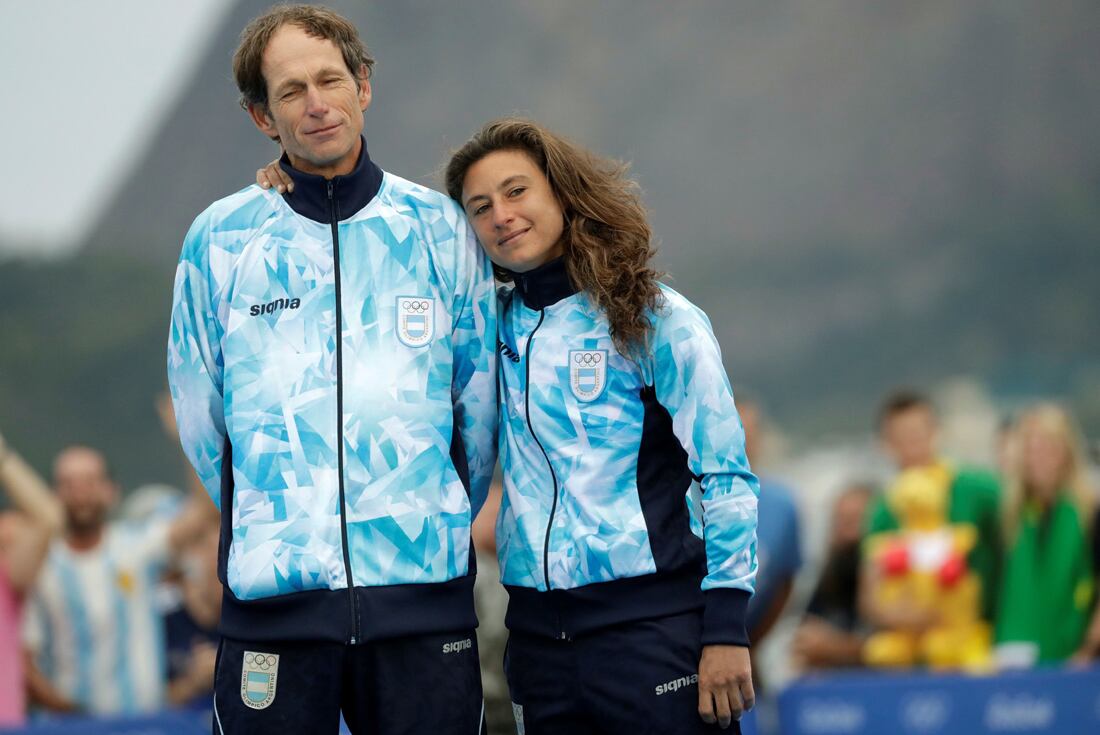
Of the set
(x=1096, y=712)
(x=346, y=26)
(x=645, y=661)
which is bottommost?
(x=1096, y=712)

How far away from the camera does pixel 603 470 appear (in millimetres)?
2807

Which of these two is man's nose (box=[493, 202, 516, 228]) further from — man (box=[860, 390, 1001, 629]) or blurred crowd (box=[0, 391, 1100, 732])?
man (box=[860, 390, 1001, 629])

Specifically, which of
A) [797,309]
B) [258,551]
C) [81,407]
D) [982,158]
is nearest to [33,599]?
[258,551]

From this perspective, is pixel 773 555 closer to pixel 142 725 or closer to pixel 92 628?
pixel 142 725

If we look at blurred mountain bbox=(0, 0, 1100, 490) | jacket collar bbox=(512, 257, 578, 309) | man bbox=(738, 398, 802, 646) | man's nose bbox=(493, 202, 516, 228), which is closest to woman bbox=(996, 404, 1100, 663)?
man bbox=(738, 398, 802, 646)

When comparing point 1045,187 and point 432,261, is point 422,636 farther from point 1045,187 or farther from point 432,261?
point 1045,187

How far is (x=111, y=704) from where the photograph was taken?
6406 millimetres

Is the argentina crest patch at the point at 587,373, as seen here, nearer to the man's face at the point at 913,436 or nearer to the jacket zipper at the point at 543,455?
the jacket zipper at the point at 543,455

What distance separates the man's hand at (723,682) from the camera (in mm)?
2719

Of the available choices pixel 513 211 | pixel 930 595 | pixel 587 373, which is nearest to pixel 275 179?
pixel 513 211

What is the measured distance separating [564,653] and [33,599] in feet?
14.4

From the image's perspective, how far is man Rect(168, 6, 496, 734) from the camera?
2611mm

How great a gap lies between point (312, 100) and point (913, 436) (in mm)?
4548

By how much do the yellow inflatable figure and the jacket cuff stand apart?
3.61 m
